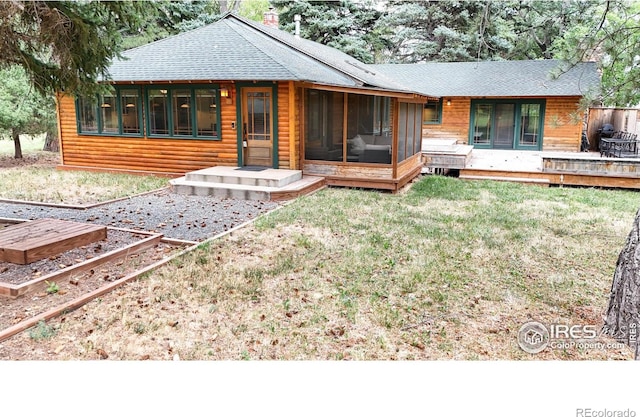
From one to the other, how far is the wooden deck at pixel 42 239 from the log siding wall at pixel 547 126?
14584 millimetres

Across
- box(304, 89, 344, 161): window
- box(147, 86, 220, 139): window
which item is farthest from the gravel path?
box(147, 86, 220, 139): window

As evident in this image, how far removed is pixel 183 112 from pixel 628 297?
1022 cm

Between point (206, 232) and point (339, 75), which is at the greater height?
point (339, 75)

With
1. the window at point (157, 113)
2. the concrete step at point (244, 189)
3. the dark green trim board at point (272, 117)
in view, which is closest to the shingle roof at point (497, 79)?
the dark green trim board at point (272, 117)

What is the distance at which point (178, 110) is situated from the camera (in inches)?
453

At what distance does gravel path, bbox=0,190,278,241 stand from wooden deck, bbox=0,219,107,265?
0.96 metres

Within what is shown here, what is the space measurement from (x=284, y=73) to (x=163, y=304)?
22.3ft

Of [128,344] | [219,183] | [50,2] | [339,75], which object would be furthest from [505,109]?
[128,344]

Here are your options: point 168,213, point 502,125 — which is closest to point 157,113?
point 168,213

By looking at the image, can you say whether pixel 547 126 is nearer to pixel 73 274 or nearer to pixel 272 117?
pixel 272 117

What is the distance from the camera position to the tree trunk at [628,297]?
11.2 feet

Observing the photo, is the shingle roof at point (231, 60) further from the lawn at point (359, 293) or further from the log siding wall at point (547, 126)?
the log siding wall at point (547, 126)

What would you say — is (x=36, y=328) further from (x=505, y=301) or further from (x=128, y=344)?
(x=505, y=301)

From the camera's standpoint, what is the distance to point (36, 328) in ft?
12.3
